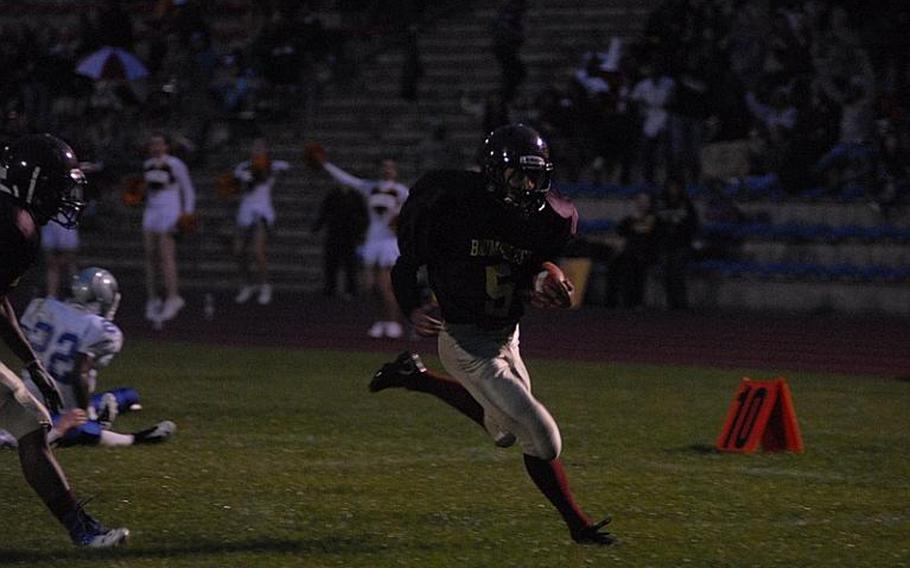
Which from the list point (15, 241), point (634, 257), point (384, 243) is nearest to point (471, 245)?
point (15, 241)

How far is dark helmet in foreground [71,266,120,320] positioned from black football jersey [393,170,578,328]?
3.18m

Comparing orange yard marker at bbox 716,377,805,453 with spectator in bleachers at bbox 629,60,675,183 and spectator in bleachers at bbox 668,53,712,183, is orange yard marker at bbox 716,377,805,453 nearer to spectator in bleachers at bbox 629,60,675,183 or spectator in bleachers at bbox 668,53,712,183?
spectator in bleachers at bbox 668,53,712,183

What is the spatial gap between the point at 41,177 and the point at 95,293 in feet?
11.1

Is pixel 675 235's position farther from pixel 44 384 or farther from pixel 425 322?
pixel 44 384

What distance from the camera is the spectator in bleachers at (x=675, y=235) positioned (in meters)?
20.4

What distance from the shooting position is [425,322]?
6727 millimetres

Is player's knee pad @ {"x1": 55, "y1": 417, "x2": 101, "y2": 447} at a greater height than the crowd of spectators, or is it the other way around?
the crowd of spectators

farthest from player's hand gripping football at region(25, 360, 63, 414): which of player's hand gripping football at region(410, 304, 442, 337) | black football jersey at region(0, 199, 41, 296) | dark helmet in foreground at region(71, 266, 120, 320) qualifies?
dark helmet in foreground at region(71, 266, 120, 320)

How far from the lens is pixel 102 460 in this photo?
8.76 meters

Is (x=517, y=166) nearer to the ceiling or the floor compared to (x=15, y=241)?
nearer to the ceiling

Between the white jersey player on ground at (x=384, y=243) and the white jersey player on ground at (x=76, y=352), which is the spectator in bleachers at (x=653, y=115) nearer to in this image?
the white jersey player on ground at (x=384, y=243)

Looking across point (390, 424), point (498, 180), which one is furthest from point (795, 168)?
point (498, 180)

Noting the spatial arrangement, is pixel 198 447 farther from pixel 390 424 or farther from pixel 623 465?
pixel 623 465

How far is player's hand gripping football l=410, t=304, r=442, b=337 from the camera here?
22.1 feet
